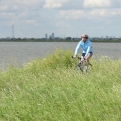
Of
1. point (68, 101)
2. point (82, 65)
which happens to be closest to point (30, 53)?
point (82, 65)

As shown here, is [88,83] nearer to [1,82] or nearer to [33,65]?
[1,82]

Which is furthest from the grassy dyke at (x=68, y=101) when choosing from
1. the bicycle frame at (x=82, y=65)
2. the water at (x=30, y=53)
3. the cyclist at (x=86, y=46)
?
the water at (x=30, y=53)

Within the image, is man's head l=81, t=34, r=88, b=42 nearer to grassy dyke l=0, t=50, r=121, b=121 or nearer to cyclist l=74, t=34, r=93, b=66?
cyclist l=74, t=34, r=93, b=66

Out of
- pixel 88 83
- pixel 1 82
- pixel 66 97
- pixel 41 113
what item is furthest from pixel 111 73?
pixel 1 82

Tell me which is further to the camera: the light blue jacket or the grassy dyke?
the light blue jacket

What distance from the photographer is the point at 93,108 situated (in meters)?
5.02

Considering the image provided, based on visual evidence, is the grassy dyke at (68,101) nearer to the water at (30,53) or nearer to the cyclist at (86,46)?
the cyclist at (86,46)

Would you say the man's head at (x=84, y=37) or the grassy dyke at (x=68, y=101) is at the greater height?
the man's head at (x=84, y=37)

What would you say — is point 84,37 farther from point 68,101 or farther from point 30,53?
point 30,53

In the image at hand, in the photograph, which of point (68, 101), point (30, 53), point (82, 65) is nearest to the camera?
point (68, 101)

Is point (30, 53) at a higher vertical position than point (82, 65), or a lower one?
lower

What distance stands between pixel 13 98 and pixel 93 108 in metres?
1.97

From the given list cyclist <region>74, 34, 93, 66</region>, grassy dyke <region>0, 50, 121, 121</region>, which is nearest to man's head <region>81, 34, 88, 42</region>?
cyclist <region>74, 34, 93, 66</region>

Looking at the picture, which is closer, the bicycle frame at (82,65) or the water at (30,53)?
the bicycle frame at (82,65)
